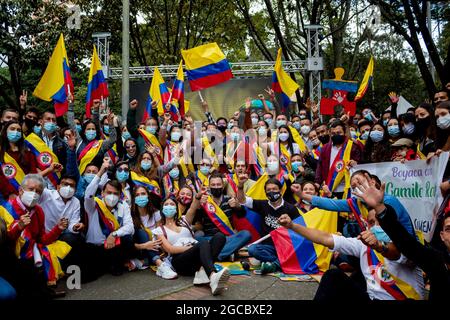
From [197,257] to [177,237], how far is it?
0.46 metres

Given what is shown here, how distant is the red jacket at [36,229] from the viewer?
11.3 ft

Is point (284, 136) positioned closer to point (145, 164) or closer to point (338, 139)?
point (338, 139)

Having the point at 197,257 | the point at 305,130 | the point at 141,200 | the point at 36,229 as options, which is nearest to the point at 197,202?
the point at 141,200

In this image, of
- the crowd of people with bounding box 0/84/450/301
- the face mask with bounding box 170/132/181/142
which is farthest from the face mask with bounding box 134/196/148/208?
the face mask with bounding box 170/132/181/142

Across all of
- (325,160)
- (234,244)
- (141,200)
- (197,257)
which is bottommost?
(234,244)

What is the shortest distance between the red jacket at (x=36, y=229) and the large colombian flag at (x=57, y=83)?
3.19m

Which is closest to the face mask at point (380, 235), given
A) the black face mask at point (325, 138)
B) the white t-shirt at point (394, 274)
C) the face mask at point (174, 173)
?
the white t-shirt at point (394, 274)

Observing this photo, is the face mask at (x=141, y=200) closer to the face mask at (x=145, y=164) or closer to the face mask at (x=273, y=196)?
the face mask at (x=145, y=164)

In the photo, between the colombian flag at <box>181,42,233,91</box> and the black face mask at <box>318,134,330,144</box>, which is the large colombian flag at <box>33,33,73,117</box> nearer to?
the colombian flag at <box>181,42,233,91</box>

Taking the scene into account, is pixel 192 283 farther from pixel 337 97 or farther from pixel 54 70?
pixel 337 97

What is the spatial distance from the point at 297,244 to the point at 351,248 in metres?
1.47

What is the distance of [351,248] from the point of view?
3.33m

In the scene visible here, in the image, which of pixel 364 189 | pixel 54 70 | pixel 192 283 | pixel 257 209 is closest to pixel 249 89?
pixel 54 70

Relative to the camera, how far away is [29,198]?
368cm
